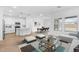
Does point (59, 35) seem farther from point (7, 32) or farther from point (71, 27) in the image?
point (7, 32)

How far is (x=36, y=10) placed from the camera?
2.39m

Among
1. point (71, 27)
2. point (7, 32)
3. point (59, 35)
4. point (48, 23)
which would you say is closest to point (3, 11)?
point (7, 32)

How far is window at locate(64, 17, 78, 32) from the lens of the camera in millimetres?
2371

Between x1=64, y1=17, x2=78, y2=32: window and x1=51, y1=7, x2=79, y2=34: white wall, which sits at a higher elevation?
x1=51, y1=7, x2=79, y2=34: white wall

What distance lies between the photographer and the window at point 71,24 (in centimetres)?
237

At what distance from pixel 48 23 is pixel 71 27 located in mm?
564

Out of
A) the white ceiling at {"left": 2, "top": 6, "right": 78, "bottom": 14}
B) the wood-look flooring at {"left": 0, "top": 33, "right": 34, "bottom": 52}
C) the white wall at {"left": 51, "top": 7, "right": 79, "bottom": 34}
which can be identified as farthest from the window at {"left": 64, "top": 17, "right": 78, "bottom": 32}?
the wood-look flooring at {"left": 0, "top": 33, "right": 34, "bottom": 52}

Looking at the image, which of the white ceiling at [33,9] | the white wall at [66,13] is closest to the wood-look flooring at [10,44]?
the white ceiling at [33,9]

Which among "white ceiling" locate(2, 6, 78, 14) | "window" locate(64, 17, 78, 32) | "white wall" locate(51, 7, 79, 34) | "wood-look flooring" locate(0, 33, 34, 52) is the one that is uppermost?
"white ceiling" locate(2, 6, 78, 14)

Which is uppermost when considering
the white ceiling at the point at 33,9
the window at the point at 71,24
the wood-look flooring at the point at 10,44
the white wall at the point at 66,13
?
the white ceiling at the point at 33,9

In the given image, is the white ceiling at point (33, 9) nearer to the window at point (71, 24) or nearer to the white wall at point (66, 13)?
the white wall at point (66, 13)

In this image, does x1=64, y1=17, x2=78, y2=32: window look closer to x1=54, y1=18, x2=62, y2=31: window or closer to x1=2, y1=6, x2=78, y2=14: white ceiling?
x1=54, y1=18, x2=62, y2=31: window

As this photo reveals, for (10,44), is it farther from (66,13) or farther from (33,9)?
(66,13)
